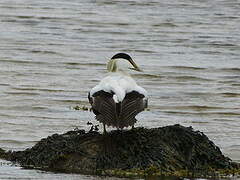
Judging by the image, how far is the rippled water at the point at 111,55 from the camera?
15.0 metres

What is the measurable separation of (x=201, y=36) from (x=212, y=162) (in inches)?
564

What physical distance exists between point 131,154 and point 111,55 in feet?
37.0

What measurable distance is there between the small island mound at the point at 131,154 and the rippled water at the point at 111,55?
42cm

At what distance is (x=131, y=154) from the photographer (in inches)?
440

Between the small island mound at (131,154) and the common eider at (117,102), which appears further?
the small island mound at (131,154)

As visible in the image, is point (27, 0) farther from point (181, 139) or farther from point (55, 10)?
point (181, 139)

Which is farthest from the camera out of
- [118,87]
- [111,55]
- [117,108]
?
[111,55]

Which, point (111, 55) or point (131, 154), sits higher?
point (111, 55)

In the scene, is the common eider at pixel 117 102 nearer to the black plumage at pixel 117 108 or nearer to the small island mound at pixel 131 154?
the black plumage at pixel 117 108

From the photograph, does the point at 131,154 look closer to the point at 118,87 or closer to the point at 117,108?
the point at 117,108

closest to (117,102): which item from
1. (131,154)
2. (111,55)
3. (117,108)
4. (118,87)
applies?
(117,108)

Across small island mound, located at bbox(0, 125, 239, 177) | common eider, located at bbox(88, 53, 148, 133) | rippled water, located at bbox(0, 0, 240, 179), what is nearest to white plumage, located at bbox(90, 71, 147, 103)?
common eider, located at bbox(88, 53, 148, 133)

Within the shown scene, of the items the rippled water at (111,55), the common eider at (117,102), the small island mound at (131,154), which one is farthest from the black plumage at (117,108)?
the rippled water at (111,55)

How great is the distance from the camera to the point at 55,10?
29625 millimetres
